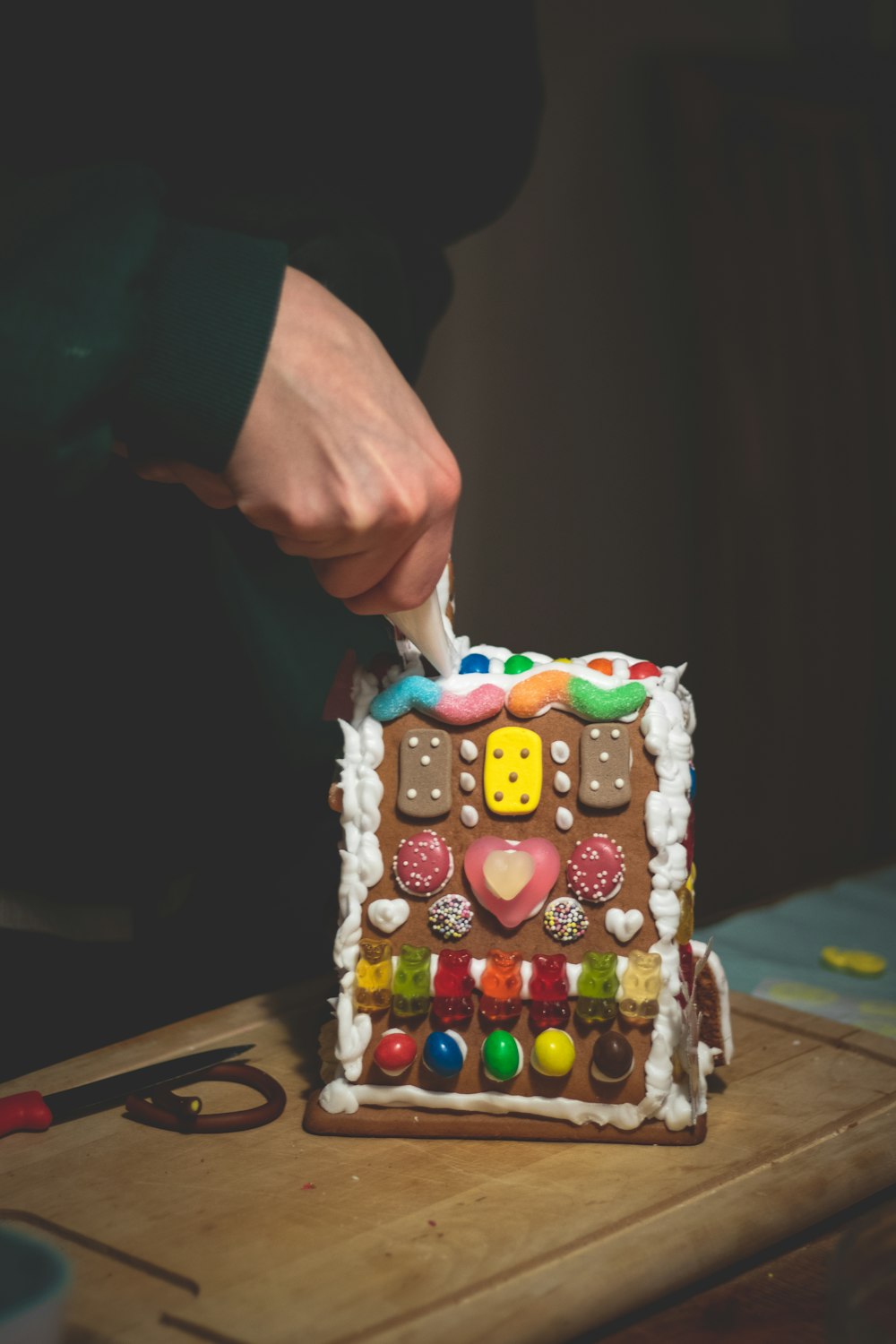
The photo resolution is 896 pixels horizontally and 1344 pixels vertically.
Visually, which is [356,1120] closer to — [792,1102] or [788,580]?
[792,1102]

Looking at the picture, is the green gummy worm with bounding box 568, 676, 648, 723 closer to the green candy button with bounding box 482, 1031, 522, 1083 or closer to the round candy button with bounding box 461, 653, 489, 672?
the round candy button with bounding box 461, 653, 489, 672

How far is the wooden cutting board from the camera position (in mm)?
733

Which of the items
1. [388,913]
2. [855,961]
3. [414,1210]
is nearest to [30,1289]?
[414,1210]

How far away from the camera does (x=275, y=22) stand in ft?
4.16

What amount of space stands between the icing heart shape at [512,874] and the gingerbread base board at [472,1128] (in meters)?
0.13

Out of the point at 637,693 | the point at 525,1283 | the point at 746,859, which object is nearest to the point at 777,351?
the point at 746,859

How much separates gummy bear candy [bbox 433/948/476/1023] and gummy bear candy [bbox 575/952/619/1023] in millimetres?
72

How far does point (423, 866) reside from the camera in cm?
95

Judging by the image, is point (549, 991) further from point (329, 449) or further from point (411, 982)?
point (329, 449)

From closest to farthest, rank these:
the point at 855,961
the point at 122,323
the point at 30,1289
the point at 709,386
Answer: the point at 30,1289, the point at 122,323, the point at 855,961, the point at 709,386

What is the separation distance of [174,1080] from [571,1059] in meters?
0.28

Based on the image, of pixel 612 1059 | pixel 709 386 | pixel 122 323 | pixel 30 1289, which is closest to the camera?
pixel 30 1289

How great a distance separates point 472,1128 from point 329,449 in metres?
0.44

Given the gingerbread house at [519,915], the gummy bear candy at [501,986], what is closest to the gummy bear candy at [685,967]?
the gingerbread house at [519,915]
